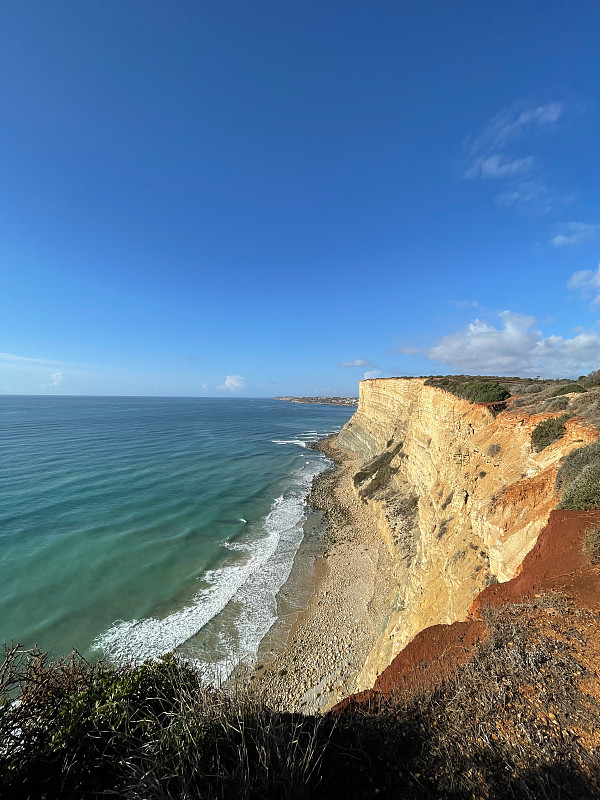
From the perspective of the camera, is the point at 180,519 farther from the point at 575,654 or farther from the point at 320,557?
the point at 575,654

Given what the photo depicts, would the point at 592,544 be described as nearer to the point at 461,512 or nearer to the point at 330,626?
the point at 461,512

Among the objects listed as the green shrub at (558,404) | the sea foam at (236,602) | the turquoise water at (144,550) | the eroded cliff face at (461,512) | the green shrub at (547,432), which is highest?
the green shrub at (558,404)

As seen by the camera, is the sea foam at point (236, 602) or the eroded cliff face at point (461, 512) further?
the sea foam at point (236, 602)

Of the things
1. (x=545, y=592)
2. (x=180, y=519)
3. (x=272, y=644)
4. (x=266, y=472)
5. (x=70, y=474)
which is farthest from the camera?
(x=266, y=472)

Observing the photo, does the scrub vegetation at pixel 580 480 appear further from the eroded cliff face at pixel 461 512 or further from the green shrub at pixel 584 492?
the eroded cliff face at pixel 461 512

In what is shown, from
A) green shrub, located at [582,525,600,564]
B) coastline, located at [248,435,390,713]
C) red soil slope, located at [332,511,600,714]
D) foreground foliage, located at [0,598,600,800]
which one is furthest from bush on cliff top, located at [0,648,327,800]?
green shrub, located at [582,525,600,564]

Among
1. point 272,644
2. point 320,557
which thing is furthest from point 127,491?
point 272,644

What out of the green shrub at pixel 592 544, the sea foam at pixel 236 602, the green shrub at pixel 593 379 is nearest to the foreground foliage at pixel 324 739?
the green shrub at pixel 592 544
